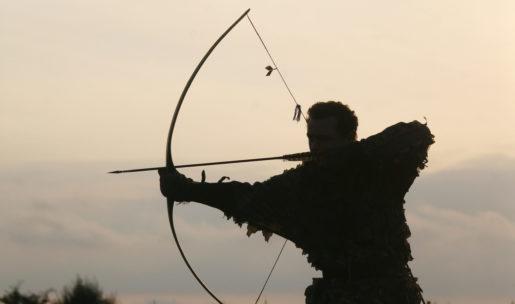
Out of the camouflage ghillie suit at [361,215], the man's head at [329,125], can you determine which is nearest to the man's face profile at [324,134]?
the man's head at [329,125]

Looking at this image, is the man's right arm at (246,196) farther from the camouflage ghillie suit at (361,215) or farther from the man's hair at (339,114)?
the man's hair at (339,114)

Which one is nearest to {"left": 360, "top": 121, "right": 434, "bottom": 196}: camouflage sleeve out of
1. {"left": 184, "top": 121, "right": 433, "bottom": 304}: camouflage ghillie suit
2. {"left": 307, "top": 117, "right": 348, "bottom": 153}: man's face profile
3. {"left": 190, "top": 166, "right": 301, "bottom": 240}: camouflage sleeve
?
{"left": 184, "top": 121, "right": 433, "bottom": 304}: camouflage ghillie suit

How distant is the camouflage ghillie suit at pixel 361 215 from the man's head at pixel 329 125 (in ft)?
0.69

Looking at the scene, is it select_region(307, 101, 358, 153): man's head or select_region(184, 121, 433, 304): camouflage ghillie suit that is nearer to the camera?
select_region(184, 121, 433, 304): camouflage ghillie suit

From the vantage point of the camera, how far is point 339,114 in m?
6.89

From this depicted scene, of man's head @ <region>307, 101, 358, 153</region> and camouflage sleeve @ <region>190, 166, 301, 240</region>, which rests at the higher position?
man's head @ <region>307, 101, 358, 153</region>

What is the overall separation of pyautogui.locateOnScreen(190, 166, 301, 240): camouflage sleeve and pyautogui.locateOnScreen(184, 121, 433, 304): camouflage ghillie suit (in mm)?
18

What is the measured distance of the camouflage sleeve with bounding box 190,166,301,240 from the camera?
6.86 m

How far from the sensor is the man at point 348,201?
21.3 ft

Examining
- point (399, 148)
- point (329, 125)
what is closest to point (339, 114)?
point (329, 125)

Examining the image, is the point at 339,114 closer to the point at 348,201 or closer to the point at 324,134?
the point at 324,134

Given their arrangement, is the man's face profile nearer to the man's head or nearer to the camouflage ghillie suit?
the man's head

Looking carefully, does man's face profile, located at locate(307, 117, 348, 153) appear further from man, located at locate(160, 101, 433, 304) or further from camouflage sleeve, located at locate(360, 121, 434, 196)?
camouflage sleeve, located at locate(360, 121, 434, 196)

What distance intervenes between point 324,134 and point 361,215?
2.13 ft
